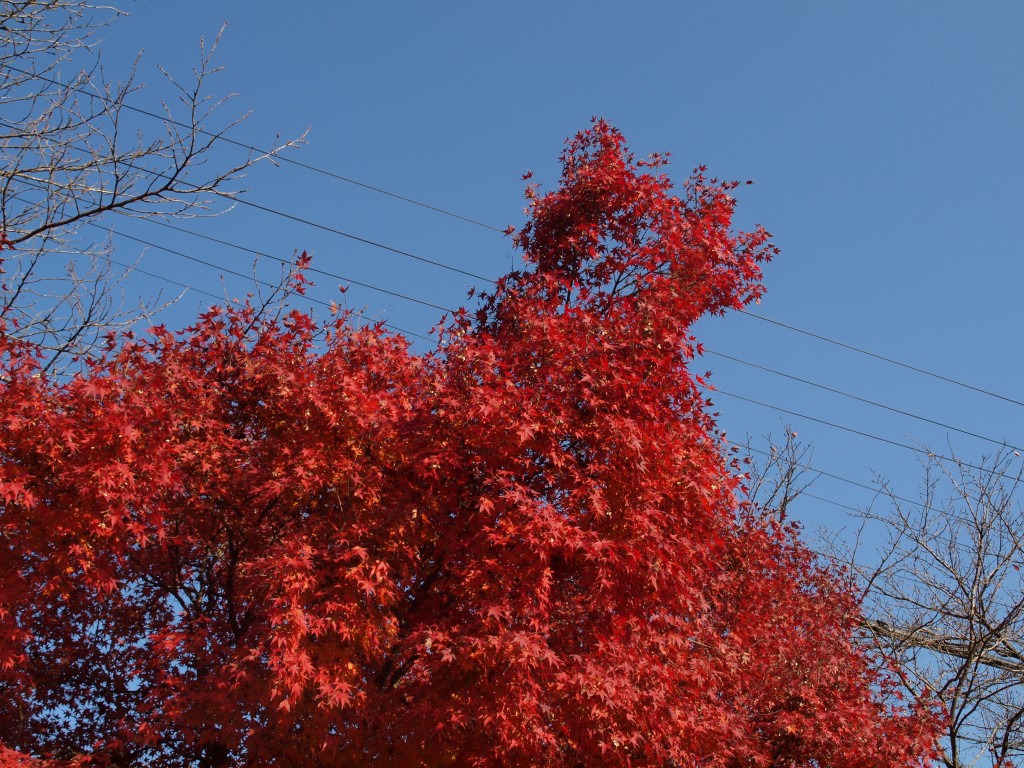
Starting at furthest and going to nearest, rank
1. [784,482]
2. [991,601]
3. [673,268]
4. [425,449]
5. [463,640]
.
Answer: [784,482], [991,601], [673,268], [425,449], [463,640]

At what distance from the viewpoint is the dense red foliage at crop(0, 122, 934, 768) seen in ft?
19.9

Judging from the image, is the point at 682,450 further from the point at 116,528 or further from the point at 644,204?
the point at 116,528

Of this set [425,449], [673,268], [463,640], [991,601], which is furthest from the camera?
[991,601]

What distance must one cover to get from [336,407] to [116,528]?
1.73m

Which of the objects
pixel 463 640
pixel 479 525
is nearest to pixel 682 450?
pixel 479 525

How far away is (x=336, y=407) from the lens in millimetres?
6785

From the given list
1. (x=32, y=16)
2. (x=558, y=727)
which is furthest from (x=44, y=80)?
(x=558, y=727)

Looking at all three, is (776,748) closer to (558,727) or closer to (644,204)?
(558,727)

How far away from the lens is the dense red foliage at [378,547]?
605 centimetres

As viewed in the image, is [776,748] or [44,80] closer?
[44,80]

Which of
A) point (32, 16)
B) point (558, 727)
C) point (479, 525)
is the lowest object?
point (558, 727)

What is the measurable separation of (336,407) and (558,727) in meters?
2.81

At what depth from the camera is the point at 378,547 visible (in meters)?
6.55

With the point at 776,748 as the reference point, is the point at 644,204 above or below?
above
